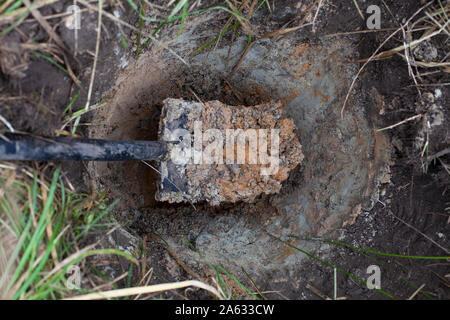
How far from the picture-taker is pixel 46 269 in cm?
141

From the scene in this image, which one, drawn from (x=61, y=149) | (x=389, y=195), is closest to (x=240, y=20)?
(x=61, y=149)

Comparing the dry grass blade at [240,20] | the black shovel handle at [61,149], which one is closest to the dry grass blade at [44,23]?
the black shovel handle at [61,149]

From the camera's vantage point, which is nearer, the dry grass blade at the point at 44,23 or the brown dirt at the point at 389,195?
→ the dry grass blade at the point at 44,23

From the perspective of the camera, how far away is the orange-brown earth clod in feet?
6.51

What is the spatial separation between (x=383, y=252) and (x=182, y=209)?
119 centimetres

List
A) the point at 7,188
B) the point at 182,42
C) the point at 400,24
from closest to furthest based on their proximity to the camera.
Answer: the point at 7,188
the point at 400,24
the point at 182,42

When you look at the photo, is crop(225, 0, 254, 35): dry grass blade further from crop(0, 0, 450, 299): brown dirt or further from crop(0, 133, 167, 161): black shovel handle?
crop(0, 133, 167, 161): black shovel handle

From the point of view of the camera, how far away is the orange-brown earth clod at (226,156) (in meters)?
1.98

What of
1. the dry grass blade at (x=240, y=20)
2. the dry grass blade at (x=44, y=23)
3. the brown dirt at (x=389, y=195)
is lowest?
the brown dirt at (x=389, y=195)

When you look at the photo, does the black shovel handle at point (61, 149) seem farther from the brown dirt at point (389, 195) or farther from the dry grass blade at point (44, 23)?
the dry grass blade at point (44, 23)

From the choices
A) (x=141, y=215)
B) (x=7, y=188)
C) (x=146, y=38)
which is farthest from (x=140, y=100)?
(x=7, y=188)

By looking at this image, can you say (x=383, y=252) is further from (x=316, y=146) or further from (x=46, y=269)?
(x=46, y=269)

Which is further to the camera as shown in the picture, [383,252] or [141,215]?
[141,215]

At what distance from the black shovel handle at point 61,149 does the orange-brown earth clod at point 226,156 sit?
0.37 meters
